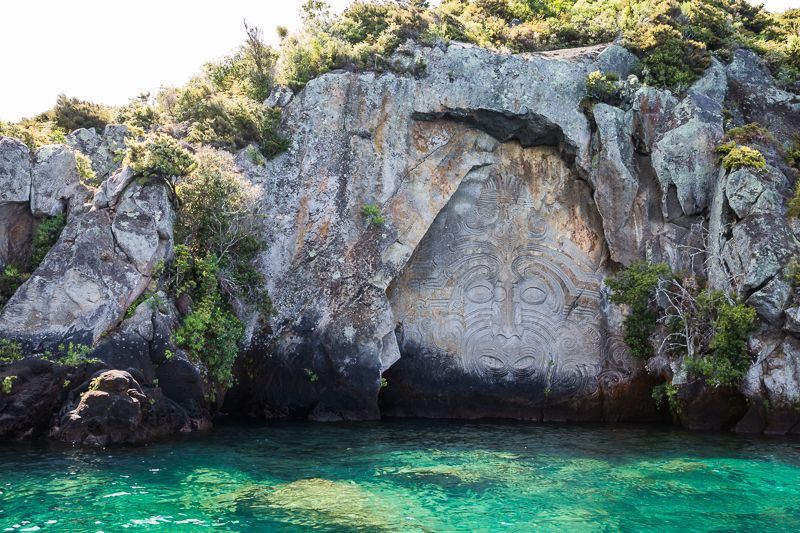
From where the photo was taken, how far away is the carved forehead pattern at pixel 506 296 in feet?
66.2

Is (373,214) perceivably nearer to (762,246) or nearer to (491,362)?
(491,362)

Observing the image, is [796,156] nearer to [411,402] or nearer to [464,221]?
[464,221]

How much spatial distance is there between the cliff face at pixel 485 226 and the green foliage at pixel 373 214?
0.24 m

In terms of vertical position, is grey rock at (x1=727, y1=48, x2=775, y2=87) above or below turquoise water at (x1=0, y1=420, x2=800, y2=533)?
above

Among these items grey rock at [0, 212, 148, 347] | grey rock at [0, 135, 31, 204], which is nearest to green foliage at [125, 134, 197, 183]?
grey rock at [0, 212, 148, 347]

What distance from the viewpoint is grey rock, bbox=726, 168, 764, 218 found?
57.2 ft

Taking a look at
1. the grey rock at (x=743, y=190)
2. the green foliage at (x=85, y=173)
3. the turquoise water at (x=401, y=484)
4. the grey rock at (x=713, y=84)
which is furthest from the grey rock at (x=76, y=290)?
the grey rock at (x=713, y=84)

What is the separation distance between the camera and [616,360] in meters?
19.8

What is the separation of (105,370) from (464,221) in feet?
41.4

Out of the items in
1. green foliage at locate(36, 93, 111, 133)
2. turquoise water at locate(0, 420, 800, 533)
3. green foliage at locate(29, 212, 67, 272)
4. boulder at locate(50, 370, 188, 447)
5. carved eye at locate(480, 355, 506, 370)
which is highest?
green foliage at locate(36, 93, 111, 133)

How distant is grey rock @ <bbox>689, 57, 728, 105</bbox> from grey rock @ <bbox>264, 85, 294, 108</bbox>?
14.5 metres

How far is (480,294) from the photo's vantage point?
2092 centimetres

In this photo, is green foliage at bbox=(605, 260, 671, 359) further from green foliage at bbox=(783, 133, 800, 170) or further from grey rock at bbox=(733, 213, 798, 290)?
green foliage at bbox=(783, 133, 800, 170)

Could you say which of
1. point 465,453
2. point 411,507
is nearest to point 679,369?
point 465,453
